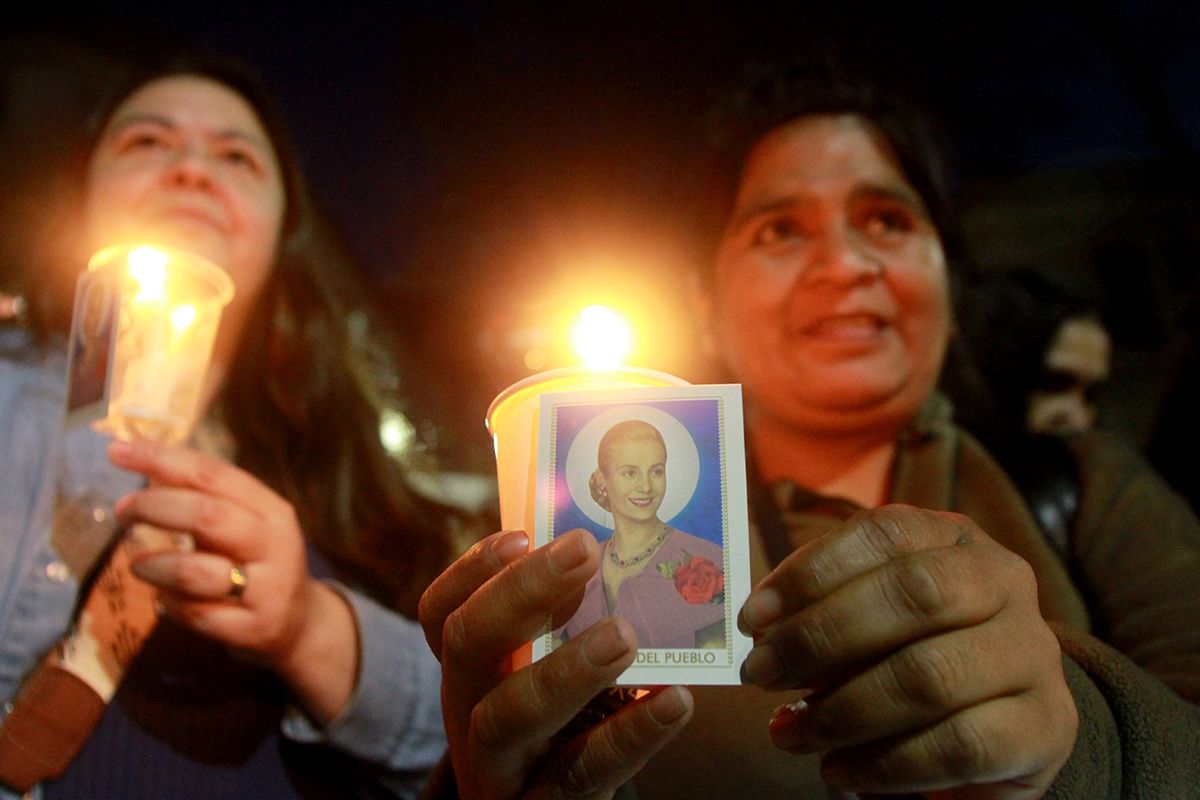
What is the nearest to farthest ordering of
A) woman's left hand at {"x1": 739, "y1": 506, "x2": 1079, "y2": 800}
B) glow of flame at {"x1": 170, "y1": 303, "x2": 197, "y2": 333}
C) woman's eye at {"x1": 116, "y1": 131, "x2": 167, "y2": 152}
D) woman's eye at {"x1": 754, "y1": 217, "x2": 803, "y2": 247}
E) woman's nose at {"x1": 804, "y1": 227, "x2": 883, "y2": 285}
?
woman's left hand at {"x1": 739, "y1": 506, "x2": 1079, "y2": 800} < glow of flame at {"x1": 170, "y1": 303, "x2": 197, "y2": 333} < woman's nose at {"x1": 804, "y1": 227, "x2": 883, "y2": 285} < woman's eye at {"x1": 754, "y1": 217, "x2": 803, "y2": 247} < woman's eye at {"x1": 116, "y1": 131, "x2": 167, "y2": 152}

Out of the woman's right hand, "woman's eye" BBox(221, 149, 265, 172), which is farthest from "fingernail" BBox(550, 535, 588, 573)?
"woman's eye" BBox(221, 149, 265, 172)

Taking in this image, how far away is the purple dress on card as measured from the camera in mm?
636

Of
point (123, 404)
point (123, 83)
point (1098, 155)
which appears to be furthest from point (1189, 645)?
point (123, 83)

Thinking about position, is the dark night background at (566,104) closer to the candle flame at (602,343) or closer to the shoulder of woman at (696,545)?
the candle flame at (602,343)

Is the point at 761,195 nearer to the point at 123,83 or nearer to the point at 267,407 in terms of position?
the point at 267,407

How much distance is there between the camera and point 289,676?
1205 mm

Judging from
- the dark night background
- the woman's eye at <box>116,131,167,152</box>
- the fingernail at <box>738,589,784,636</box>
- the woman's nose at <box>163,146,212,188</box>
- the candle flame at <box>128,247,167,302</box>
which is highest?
the dark night background

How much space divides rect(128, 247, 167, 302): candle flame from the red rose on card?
93cm

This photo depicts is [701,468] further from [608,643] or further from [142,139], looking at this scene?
[142,139]

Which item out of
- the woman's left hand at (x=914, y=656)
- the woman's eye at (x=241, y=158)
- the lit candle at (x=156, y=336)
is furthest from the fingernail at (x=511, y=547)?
the woman's eye at (x=241, y=158)

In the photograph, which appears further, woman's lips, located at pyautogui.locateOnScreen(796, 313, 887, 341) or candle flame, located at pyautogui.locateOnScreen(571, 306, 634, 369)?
woman's lips, located at pyautogui.locateOnScreen(796, 313, 887, 341)

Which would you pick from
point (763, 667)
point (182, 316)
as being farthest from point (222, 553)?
point (763, 667)

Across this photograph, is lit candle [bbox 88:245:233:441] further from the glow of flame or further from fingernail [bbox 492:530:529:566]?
fingernail [bbox 492:530:529:566]

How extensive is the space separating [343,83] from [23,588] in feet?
5.04
